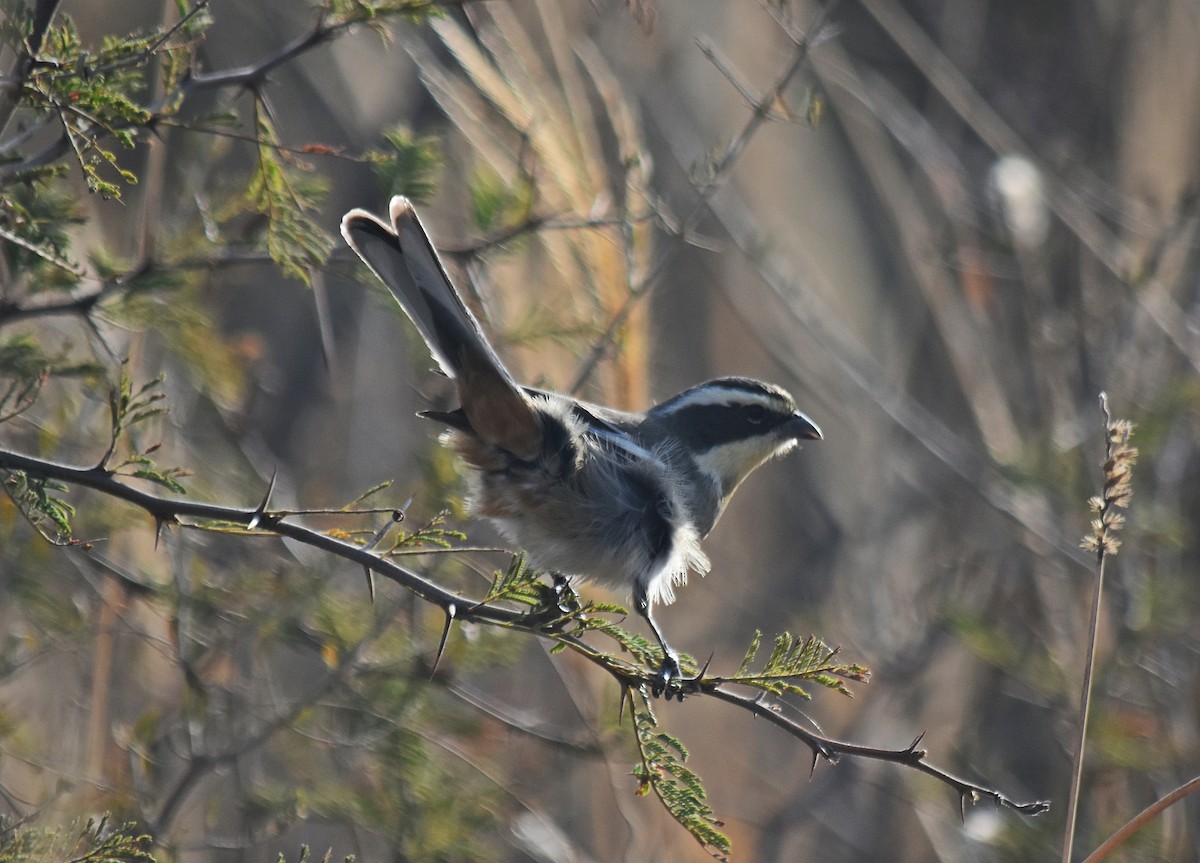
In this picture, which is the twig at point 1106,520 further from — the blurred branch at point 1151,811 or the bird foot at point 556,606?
the bird foot at point 556,606

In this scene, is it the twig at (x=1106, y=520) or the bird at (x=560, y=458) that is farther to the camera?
the bird at (x=560, y=458)

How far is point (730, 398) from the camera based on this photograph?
13.4 feet

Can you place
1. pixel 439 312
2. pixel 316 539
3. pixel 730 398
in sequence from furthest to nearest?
pixel 730 398 < pixel 439 312 < pixel 316 539

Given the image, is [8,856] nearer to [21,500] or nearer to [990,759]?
[21,500]

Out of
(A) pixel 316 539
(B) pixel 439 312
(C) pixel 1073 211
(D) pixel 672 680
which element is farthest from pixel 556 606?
(C) pixel 1073 211

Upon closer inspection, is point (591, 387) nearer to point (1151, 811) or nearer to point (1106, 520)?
point (1106, 520)

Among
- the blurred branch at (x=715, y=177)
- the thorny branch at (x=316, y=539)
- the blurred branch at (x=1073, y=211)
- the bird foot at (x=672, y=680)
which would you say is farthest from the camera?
the blurred branch at (x=1073, y=211)

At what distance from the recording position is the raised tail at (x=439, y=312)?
8.95 feet

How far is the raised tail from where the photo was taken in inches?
107

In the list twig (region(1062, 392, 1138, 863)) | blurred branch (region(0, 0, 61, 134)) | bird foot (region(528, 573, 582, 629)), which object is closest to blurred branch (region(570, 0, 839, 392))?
bird foot (region(528, 573, 582, 629))

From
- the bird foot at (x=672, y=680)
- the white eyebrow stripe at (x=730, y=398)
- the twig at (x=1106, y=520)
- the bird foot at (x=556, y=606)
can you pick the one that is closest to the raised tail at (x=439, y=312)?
the bird foot at (x=556, y=606)

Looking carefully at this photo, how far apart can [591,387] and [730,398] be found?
2.04 ft

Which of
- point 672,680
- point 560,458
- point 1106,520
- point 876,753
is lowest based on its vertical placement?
point 876,753

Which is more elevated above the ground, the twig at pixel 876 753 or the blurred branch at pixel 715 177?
the blurred branch at pixel 715 177
